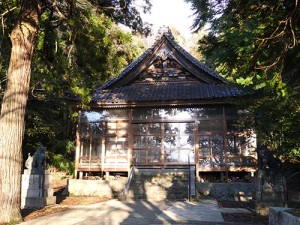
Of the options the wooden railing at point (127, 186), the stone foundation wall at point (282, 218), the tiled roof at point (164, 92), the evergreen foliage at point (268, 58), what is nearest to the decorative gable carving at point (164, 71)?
the tiled roof at point (164, 92)

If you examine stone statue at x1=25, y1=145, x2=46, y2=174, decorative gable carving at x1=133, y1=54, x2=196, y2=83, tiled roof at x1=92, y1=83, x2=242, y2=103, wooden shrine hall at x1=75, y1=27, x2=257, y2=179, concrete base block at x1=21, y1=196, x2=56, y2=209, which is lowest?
concrete base block at x1=21, y1=196, x2=56, y2=209

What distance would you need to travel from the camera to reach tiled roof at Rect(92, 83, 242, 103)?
14.0 meters

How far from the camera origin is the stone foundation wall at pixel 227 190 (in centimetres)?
1247

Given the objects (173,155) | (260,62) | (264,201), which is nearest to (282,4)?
(260,62)

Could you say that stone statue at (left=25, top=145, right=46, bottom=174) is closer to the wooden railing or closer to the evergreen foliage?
the wooden railing

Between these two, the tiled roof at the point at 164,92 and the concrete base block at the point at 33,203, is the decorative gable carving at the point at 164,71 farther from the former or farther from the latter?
the concrete base block at the point at 33,203

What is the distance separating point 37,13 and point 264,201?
8.20 meters

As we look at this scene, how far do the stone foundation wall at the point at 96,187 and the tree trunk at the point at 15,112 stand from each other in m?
6.17

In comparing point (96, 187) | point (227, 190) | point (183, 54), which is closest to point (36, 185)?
point (96, 187)

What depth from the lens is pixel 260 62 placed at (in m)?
5.60

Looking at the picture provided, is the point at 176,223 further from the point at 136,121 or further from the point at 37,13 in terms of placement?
the point at 136,121

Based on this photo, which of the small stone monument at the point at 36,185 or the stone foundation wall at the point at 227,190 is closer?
the small stone monument at the point at 36,185

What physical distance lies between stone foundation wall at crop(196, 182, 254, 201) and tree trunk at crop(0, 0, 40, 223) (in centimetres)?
768

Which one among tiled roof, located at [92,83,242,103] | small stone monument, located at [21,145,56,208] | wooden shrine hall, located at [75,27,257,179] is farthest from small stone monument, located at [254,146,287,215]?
small stone monument, located at [21,145,56,208]
